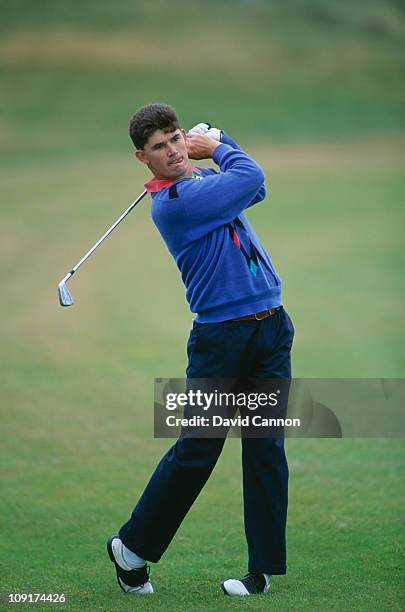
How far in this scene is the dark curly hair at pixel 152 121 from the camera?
2.57m

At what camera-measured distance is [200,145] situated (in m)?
2.63

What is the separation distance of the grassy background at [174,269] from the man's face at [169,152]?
0.91m

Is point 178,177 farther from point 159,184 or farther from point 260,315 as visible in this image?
point 260,315

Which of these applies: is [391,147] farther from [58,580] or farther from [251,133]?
[58,580]

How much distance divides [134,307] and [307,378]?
2044mm

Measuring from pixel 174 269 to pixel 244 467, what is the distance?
5.07 m

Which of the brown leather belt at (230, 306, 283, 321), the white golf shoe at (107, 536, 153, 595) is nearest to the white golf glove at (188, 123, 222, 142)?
→ the brown leather belt at (230, 306, 283, 321)

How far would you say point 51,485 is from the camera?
12.3ft

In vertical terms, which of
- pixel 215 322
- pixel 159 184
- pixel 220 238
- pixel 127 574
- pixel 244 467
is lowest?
pixel 127 574

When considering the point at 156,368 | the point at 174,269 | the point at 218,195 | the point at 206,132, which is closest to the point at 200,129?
the point at 206,132

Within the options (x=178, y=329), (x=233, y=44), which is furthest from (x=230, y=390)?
(x=233, y=44)

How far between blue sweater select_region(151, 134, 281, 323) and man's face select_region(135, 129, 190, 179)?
39mm

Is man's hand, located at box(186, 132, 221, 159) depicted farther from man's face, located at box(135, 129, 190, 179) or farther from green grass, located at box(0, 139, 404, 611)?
green grass, located at box(0, 139, 404, 611)

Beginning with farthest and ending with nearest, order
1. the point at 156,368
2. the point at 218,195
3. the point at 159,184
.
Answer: the point at 156,368 → the point at 159,184 → the point at 218,195
